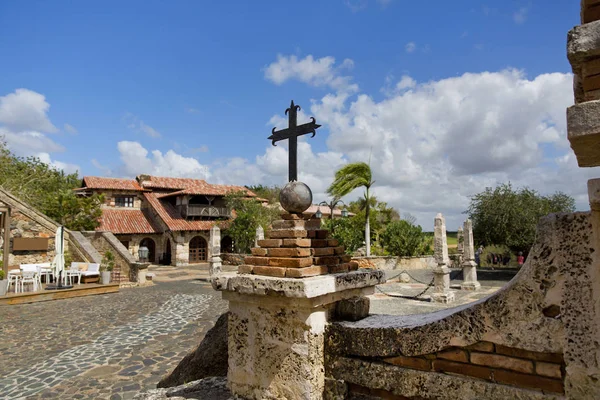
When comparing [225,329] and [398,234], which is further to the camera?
[398,234]

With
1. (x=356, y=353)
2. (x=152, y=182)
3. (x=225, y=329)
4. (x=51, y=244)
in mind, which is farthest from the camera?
(x=152, y=182)

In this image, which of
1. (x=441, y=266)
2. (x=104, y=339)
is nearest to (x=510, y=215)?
(x=441, y=266)

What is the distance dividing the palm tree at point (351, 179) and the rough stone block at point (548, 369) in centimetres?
1768

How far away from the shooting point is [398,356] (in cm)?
223

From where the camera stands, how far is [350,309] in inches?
104

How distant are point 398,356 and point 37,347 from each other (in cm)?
878

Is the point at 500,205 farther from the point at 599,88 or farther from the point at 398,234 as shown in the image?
the point at 599,88

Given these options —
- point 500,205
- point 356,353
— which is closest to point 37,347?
point 356,353

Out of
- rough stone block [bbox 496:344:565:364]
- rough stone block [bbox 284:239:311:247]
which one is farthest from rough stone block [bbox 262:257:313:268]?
rough stone block [bbox 496:344:565:364]

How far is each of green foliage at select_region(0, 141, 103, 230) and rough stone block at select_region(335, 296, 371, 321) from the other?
23.0 meters

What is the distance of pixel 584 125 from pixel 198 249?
31796 millimetres

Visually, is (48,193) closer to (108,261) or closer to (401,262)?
(108,261)

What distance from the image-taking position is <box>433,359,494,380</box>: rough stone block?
6.34 ft

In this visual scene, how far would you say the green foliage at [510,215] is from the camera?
2200cm
